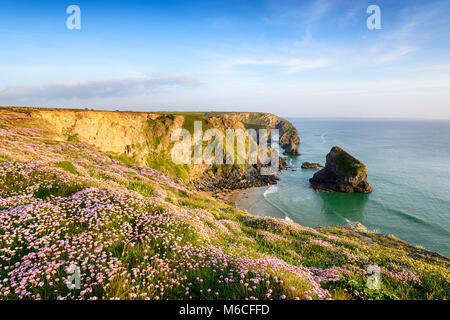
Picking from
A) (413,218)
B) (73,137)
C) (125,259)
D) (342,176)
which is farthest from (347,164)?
(73,137)

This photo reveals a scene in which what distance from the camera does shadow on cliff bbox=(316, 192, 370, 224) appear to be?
2473 inches

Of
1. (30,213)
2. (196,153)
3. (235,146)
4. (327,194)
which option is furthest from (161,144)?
(30,213)

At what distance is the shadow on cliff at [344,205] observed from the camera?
62.8 metres

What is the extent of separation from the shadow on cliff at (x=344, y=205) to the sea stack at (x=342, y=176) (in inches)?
142

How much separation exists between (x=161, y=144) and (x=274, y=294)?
10045cm

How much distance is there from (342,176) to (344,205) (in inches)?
738

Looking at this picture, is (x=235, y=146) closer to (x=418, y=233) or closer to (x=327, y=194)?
(x=327, y=194)

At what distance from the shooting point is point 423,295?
23.9 ft

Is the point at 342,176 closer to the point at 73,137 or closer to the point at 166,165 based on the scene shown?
the point at 166,165

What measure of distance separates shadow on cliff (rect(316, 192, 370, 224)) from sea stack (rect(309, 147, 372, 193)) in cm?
361

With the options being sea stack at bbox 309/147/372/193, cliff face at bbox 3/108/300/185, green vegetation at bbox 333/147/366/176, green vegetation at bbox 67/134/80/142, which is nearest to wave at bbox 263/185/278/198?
cliff face at bbox 3/108/300/185

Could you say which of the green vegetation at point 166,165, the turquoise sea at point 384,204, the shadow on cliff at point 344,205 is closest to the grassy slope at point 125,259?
the turquoise sea at point 384,204

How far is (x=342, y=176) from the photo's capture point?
85125 mm

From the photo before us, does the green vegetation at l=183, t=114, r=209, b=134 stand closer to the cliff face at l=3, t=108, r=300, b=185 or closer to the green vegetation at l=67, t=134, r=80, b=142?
the cliff face at l=3, t=108, r=300, b=185
